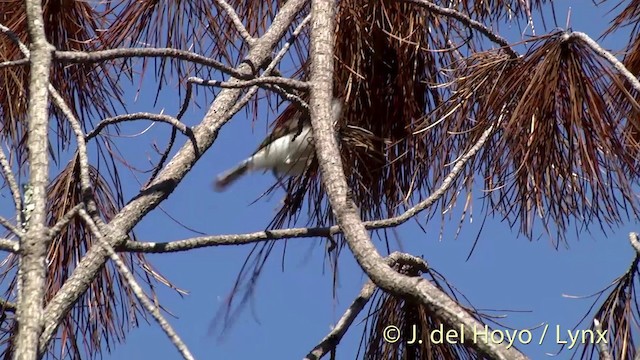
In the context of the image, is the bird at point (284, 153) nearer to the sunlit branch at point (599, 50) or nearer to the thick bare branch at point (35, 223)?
the sunlit branch at point (599, 50)

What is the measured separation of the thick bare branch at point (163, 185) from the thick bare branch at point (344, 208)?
0.33 feet

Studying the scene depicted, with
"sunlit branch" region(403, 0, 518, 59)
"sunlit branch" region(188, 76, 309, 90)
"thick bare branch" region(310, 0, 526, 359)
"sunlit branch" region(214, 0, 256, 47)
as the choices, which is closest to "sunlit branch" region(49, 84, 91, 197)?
"sunlit branch" region(188, 76, 309, 90)

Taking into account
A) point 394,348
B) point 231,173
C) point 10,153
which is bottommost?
point 394,348

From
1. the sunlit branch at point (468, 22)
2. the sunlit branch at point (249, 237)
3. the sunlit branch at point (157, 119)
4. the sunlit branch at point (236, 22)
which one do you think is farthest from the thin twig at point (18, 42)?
the sunlit branch at point (468, 22)

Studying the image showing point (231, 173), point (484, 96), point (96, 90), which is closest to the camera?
point (484, 96)

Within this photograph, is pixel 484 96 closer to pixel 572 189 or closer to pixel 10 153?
pixel 572 189

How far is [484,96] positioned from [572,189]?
192mm

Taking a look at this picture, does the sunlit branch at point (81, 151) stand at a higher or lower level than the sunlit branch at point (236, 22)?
lower

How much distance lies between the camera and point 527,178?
1.51m

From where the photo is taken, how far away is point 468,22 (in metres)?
1.49

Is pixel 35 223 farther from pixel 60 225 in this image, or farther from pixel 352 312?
pixel 352 312

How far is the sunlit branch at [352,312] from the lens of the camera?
123 cm

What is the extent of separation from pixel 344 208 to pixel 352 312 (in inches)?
9.6

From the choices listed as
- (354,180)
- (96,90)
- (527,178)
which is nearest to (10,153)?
(96,90)
